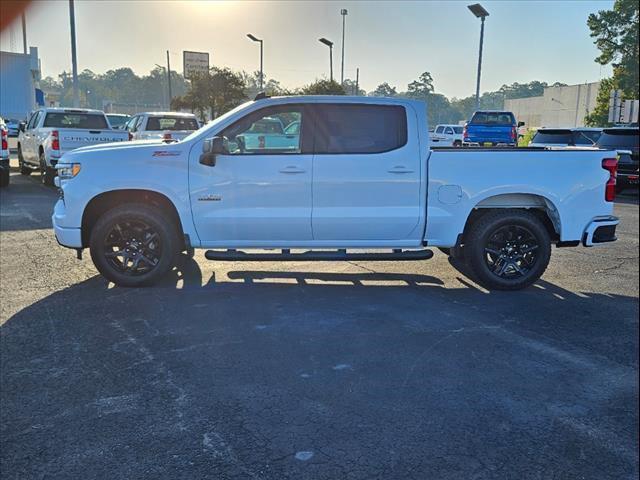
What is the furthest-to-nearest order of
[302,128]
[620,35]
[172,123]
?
[172,123] → [302,128] → [620,35]

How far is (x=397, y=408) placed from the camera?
3.54 meters

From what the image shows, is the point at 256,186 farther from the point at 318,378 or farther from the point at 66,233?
the point at 318,378

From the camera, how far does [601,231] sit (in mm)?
6133

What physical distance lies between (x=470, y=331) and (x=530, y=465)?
80.1 inches

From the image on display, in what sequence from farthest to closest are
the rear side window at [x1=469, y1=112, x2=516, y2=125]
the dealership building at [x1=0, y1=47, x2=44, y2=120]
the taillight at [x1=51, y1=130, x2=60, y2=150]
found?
1. the dealership building at [x1=0, y1=47, x2=44, y2=120]
2. the rear side window at [x1=469, y1=112, x2=516, y2=125]
3. the taillight at [x1=51, y1=130, x2=60, y2=150]

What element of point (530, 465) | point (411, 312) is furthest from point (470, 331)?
point (530, 465)

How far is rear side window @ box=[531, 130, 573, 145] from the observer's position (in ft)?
54.2

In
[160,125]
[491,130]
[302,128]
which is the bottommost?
[302,128]

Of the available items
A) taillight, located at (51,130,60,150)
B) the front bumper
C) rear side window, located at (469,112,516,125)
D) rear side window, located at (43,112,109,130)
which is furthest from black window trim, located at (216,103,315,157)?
rear side window, located at (469,112,516,125)

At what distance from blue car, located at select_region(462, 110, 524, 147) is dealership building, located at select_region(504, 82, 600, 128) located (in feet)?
85.8

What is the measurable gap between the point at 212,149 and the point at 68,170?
1623 mm

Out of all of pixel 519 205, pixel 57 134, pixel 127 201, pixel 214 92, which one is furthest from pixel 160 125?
pixel 214 92

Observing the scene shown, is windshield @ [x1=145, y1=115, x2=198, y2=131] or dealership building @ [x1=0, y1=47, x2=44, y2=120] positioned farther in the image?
dealership building @ [x1=0, y1=47, x2=44, y2=120]

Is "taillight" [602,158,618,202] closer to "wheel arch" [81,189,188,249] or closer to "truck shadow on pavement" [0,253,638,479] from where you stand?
"truck shadow on pavement" [0,253,638,479]
